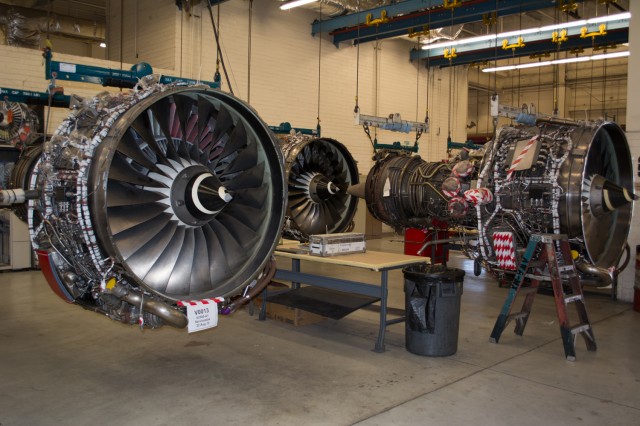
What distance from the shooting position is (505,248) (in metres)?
5.01

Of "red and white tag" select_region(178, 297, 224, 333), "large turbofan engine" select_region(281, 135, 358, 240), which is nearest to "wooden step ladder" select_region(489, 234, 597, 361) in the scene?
"large turbofan engine" select_region(281, 135, 358, 240)

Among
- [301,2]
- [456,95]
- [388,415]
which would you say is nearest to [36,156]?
[388,415]

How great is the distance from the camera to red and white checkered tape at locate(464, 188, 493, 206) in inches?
192

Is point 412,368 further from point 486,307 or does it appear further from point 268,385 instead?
point 486,307

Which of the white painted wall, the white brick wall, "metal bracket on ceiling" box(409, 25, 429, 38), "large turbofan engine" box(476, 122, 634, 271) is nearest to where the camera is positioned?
"large turbofan engine" box(476, 122, 634, 271)

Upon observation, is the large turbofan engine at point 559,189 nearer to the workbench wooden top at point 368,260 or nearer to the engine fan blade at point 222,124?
the workbench wooden top at point 368,260

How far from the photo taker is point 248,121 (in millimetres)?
3096

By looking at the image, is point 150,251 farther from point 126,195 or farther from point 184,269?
point 126,195

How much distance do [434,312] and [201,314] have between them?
262 cm

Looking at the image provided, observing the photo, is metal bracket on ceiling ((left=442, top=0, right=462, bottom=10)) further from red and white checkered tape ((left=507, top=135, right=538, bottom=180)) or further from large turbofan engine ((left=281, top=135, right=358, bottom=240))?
red and white checkered tape ((left=507, top=135, right=538, bottom=180))

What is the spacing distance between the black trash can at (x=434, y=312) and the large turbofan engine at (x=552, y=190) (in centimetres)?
58

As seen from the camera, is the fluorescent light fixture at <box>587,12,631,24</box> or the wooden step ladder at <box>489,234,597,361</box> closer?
the wooden step ladder at <box>489,234,597,361</box>

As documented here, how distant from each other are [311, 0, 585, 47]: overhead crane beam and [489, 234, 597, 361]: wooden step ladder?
573 cm

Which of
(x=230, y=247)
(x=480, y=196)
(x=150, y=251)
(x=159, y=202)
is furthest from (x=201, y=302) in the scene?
(x=480, y=196)
